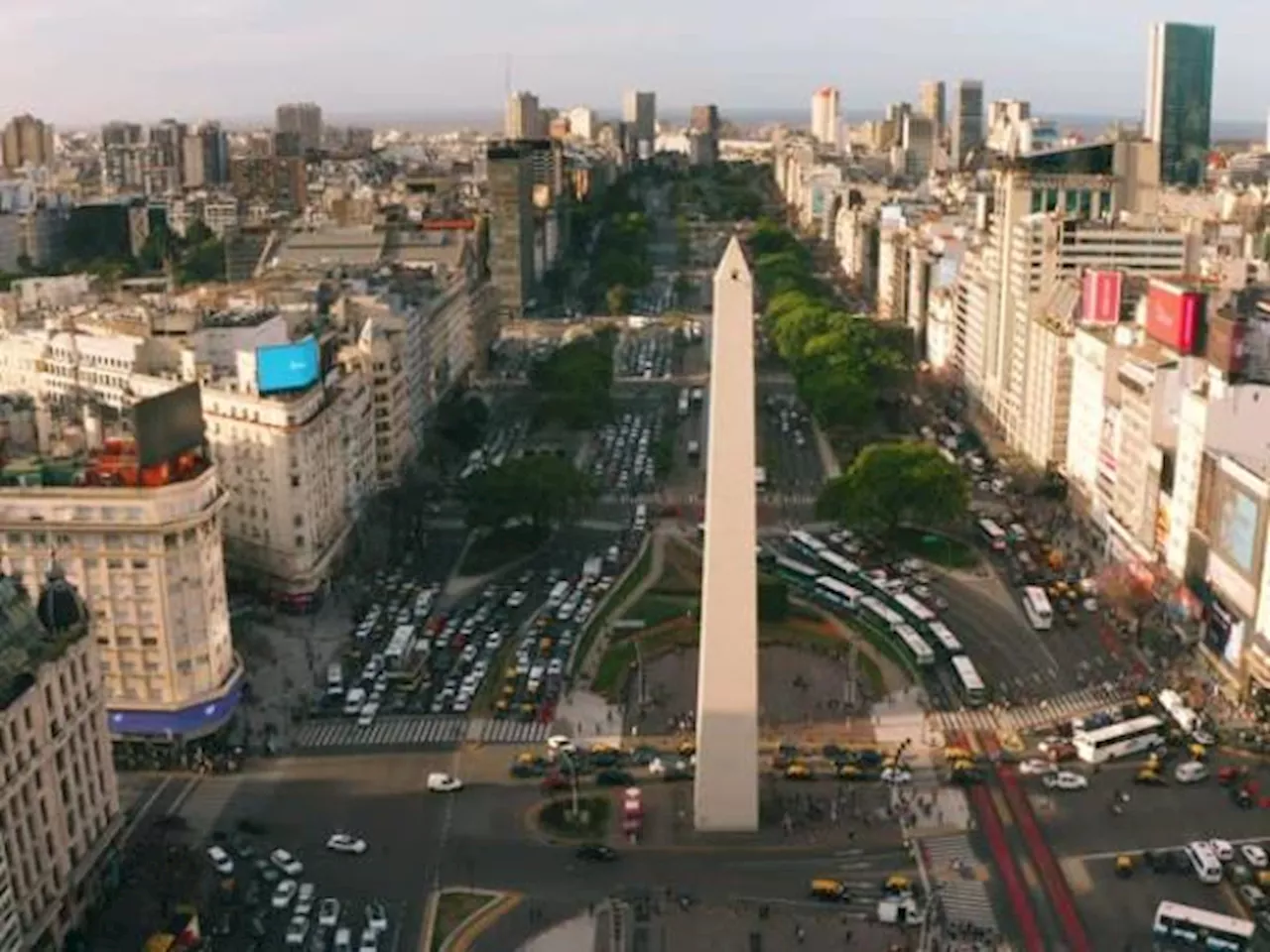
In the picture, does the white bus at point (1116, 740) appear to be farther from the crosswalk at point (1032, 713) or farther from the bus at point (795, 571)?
the bus at point (795, 571)

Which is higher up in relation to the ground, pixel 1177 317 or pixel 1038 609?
pixel 1177 317

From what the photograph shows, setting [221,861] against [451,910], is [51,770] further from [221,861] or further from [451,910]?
[451,910]

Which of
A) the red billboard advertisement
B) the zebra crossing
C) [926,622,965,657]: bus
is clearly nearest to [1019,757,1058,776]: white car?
the zebra crossing

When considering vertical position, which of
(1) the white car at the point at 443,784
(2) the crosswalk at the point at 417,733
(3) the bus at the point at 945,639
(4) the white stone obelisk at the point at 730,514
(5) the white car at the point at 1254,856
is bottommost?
(5) the white car at the point at 1254,856

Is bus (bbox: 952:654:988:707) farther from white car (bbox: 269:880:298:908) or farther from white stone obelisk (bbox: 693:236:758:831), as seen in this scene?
white car (bbox: 269:880:298:908)

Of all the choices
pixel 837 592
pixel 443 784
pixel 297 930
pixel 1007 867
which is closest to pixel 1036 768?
pixel 1007 867

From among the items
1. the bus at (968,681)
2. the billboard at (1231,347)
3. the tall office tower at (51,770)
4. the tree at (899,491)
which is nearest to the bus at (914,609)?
the bus at (968,681)

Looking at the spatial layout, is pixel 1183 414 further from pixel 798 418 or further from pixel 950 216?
pixel 950 216
